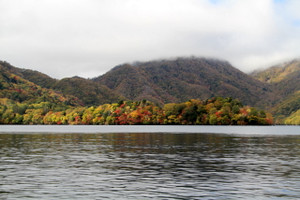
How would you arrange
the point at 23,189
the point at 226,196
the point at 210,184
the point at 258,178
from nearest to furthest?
1. the point at 226,196
2. the point at 23,189
3. the point at 210,184
4. the point at 258,178

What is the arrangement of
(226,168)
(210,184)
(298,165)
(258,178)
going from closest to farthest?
(210,184)
(258,178)
(226,168)
(298,165)

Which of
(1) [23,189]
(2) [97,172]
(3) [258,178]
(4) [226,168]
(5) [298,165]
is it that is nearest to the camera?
(1) [23,189]

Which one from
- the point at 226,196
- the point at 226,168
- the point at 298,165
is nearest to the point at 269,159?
the point at 298,165

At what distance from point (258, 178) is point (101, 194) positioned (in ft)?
61.2

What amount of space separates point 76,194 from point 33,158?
31.8 m

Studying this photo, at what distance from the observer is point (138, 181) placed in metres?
41.4

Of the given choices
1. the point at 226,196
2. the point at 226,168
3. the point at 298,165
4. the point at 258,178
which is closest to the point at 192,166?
the point at 226,168

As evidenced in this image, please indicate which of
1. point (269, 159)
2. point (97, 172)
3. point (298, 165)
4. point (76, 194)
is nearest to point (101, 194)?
point (76, 194)

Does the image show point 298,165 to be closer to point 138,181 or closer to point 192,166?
point 192,166

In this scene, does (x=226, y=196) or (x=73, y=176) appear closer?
(x=226, y=196)

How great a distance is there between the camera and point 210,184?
39.5 meters

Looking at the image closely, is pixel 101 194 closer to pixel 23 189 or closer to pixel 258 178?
pixel 23 189

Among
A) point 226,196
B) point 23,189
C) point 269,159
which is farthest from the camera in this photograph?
point 269,159

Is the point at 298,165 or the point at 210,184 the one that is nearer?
the point at 210,184
